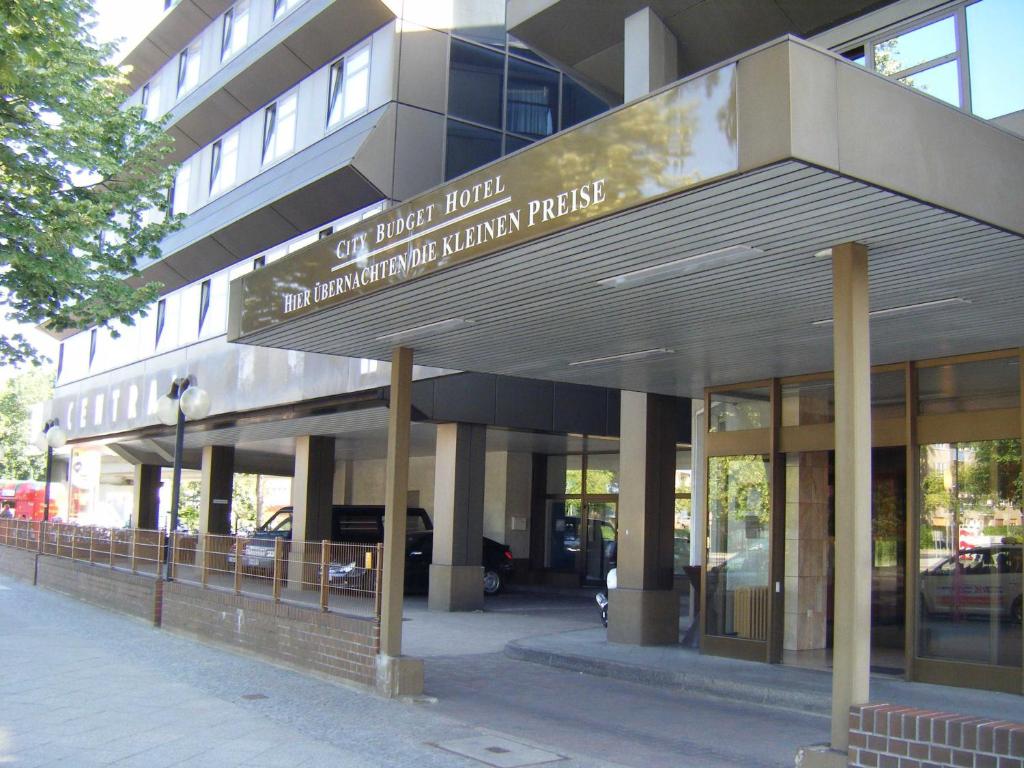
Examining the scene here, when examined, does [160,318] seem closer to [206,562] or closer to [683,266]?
[206,562]

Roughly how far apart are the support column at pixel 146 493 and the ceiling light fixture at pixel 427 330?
84.9 ft

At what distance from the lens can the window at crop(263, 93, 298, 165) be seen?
2214 cm

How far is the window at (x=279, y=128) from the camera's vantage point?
22141 millimetres

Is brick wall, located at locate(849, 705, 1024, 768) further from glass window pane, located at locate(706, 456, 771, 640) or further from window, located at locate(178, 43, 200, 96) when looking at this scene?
window, located at locate(178, 43, 200, 96)

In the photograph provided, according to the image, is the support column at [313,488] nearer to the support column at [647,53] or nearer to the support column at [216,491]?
the support column at [216,491]

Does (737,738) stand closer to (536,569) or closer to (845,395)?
(845,395)

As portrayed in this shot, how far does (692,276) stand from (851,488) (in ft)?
6.58

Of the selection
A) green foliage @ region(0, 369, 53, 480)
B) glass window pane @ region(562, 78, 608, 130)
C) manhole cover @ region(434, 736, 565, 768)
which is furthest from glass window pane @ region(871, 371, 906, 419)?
green foliage @ region(0, 369, 53, 480)

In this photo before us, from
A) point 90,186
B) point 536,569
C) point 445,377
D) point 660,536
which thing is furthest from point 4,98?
point 536,569

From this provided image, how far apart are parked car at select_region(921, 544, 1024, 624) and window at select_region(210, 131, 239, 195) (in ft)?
60.6

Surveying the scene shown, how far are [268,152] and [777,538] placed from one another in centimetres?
1513

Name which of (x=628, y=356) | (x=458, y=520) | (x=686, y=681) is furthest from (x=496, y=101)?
(x=686, y=681)

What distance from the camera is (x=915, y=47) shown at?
11172 mm

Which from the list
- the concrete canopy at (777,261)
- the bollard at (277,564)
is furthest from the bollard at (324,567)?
the concrete canopy at (777,261)
